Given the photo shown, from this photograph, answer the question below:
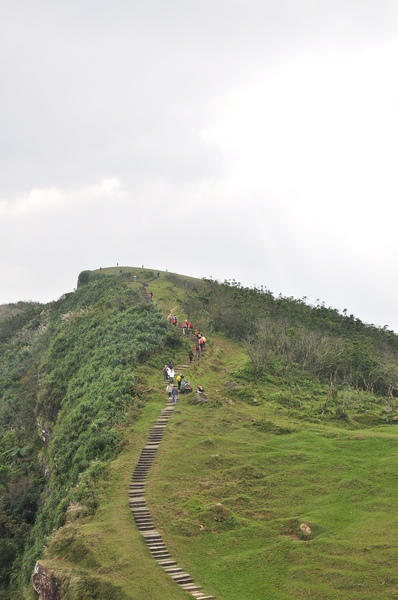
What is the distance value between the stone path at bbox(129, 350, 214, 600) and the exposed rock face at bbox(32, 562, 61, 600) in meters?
3.87

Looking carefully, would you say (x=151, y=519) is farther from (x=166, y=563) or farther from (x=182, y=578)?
(x=182, y=578)

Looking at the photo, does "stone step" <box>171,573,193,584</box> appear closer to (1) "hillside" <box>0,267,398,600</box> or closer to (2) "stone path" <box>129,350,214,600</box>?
(2) "stone path" <box>129,350,214,600</box>

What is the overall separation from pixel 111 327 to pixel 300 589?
38192 mm

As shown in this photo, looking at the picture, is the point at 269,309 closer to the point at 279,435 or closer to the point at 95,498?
the point at 279,435

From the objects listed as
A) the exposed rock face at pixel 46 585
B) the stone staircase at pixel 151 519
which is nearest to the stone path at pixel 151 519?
the stone staircase at pixel 151 519

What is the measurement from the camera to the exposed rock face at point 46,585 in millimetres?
19859

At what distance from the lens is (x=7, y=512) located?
39.3 m

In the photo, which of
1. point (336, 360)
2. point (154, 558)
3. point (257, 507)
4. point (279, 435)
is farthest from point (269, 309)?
point (154, 558)

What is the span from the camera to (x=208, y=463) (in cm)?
2812

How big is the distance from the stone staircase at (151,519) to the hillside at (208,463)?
0.88ft

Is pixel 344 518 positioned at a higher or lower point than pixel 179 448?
lower

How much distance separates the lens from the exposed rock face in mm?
19859

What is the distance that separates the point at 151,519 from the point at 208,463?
558 centimetres

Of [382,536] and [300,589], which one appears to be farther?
[382,536]
